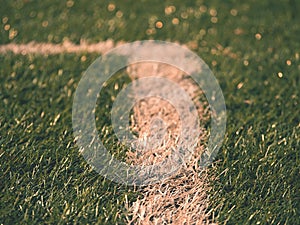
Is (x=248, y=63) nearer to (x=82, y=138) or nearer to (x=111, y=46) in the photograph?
(x=111, y=46)

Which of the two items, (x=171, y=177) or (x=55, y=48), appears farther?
Result: (x=55, y=48)

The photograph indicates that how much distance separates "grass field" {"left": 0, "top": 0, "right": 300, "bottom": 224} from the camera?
2408 mm

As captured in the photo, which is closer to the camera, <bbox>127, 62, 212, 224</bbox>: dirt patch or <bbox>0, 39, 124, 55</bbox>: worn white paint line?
<bbox>127, 62, 212, 224</bbox>: dirt patch

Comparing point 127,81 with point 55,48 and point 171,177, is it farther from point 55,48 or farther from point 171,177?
point 171,177

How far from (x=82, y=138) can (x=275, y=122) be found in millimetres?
1133

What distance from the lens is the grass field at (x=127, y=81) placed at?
2.41 m

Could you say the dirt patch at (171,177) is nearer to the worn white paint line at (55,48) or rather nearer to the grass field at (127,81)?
the grass field at (127,81)

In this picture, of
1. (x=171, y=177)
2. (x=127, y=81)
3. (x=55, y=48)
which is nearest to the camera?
(x=171, y=177)

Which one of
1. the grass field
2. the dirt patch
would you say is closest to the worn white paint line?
the grass field

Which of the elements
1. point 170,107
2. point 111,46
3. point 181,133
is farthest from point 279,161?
point 111,46

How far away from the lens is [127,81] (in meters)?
3.36

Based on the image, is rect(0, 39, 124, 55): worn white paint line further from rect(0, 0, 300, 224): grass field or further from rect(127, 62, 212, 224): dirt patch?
rect(127, 62, 212, 224): dirt patch

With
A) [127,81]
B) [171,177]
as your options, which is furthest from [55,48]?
[171,177]

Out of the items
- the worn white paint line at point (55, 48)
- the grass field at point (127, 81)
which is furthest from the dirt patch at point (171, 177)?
the worn white paint line at point (55, 48)
